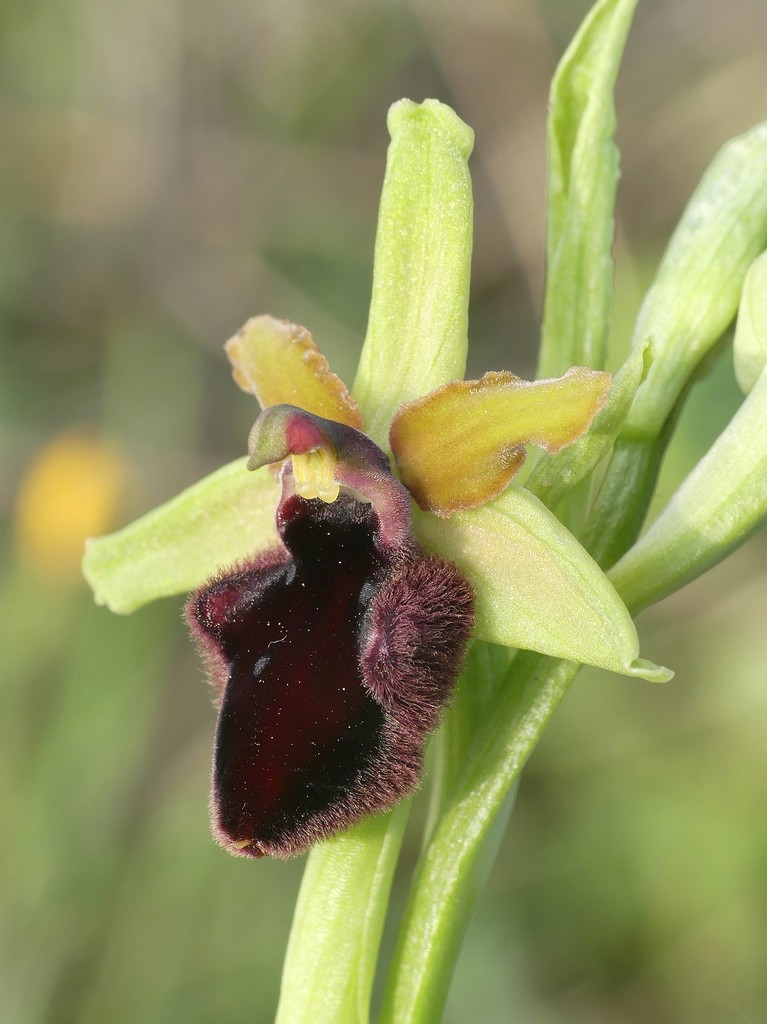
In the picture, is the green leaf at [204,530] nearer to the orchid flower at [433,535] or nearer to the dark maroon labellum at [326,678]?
the orchid flower at [433,535]

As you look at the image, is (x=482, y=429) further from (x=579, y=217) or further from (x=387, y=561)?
(x=579, y=217)

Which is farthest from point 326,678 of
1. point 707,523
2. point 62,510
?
point 62,510

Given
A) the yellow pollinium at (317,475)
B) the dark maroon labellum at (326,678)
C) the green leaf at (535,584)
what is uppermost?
the yellow pollinium at (317,475)

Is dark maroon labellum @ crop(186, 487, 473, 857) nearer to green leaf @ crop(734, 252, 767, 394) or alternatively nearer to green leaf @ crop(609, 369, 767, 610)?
green leaf @ crop(609, 369, 767, 610)

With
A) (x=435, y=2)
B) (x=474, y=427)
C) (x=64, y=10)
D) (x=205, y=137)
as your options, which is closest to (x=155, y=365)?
(x=205, y=137)

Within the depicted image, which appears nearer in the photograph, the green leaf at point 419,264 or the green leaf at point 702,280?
the green leaf at point 419,264

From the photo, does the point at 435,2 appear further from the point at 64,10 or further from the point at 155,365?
the point at 155,365

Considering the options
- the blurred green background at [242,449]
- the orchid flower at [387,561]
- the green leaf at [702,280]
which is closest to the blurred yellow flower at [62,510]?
the blurred green background at [242,449]
